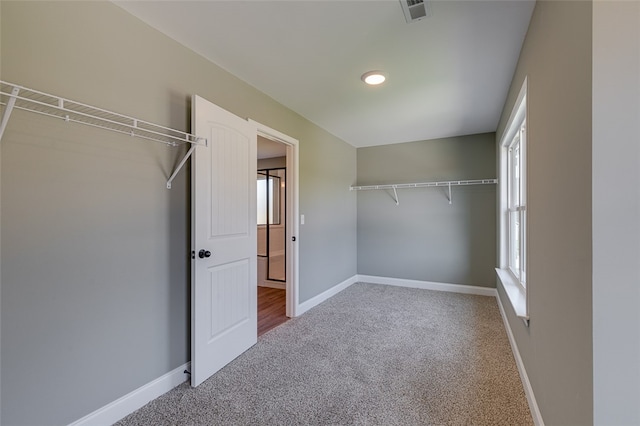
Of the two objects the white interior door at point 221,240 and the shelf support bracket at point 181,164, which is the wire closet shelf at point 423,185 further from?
the shelf support bracket at point 181,164

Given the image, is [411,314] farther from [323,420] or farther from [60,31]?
[60,31]

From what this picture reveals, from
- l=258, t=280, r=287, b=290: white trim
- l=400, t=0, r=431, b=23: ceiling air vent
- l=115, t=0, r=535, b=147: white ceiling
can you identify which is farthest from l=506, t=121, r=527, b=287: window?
l=258, t=280, r=287, b=290: white trim

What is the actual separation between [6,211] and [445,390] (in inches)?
104

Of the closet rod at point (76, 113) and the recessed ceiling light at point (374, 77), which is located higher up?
the recessed ceiling light at point (374, 77)

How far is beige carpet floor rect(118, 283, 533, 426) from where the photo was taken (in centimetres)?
172

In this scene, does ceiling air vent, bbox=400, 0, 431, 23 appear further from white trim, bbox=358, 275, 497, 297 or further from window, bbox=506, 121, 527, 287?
white trim, bbox=358, 275, 497, 297

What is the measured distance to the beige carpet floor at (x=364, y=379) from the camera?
1724 mm

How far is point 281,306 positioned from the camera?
3.80 m

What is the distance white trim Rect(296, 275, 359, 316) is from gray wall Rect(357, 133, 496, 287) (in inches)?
15.1

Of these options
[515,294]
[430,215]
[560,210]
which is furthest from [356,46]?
[430,215]

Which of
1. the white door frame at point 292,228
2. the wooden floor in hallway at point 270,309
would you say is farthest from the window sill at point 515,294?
the wooden floor in hallway at point 270,309

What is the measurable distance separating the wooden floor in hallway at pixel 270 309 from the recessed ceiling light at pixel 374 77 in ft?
8.54

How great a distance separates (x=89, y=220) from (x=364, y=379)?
2025 millimetres

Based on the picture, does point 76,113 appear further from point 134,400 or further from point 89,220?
point 134,400
